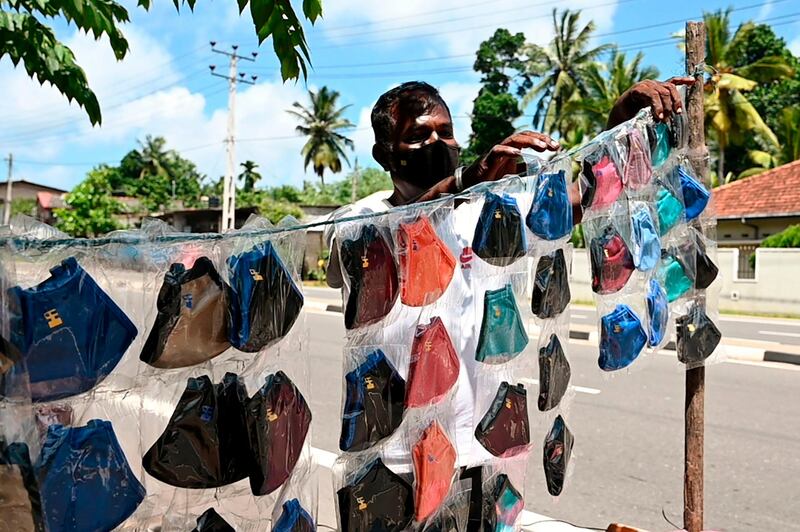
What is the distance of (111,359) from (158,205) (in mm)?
32606

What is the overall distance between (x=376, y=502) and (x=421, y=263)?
565 mm

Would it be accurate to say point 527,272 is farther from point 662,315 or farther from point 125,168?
point 125,168

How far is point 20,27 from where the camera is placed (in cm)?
188

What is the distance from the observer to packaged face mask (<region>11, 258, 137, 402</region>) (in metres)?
1.11

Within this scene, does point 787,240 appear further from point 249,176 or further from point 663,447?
point 249,176

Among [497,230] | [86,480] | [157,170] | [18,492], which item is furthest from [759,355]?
[157,170]

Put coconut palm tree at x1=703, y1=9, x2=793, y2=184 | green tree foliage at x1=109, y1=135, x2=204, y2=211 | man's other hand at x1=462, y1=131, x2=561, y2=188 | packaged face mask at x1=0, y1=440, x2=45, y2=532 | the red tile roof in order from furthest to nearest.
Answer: green tree foliage at x1=109, y1=135, x2=204, y2=211, coconut palm tree at x1=703, y1=9, x2=793, y2=184, the red tile roof, man's other hand at x1=462, y1=131, x2=561, y2=188, packaged face mask at x1=0, y1=440, x2=45, y2=532

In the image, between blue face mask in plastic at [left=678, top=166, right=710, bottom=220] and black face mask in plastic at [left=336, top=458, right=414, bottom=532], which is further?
blue face mask in plastic at [left=678, top=166, right=710, bottom=220]

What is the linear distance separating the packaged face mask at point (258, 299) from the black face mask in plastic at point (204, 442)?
107 mm

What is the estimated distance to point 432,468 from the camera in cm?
161

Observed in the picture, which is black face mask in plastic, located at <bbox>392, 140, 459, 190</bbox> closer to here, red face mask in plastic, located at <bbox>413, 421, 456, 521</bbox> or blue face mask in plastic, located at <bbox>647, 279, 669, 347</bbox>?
red face mask in plastic, located at <bbox>413, 421, 456, 521</bbox>

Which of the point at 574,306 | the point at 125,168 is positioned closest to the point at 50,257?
Answer: the point at 574,306

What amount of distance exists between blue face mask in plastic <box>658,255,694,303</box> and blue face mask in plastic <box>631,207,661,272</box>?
14cm

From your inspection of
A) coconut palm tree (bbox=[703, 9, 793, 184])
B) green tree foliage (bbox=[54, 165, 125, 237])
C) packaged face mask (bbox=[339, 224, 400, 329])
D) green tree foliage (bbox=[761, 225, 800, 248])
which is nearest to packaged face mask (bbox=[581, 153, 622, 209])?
packaged face mask (bbox=[339, 224, 400, 329])
